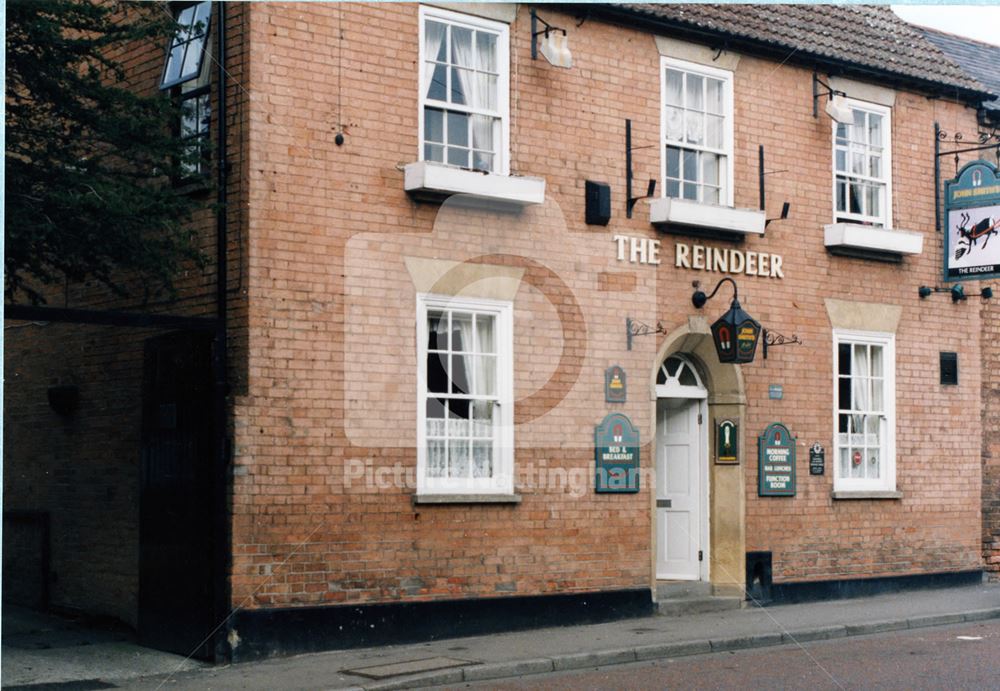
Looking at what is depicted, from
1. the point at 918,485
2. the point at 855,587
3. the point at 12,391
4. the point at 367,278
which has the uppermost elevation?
the point at 367,278

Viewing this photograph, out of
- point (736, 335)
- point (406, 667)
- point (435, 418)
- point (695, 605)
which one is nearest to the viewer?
point (406, 667)

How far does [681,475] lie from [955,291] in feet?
16.8

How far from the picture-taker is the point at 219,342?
11.5 metres

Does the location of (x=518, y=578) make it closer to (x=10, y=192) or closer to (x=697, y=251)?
(x=697, y=251)

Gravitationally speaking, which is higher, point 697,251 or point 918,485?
point 697,251

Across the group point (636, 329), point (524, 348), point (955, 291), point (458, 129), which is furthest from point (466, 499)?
point (955, 291)

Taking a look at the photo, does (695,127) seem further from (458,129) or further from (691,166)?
(458,129)

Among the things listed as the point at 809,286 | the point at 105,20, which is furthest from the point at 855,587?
the point at 105,20

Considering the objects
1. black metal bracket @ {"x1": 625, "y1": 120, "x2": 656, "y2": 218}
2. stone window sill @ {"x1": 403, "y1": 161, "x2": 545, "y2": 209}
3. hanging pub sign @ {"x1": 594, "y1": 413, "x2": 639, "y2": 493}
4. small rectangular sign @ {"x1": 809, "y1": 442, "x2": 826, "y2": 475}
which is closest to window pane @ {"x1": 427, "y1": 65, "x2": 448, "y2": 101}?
stone window sill @ {"x1": 403, "y1": 161, "x2": 545, "y2": 209}

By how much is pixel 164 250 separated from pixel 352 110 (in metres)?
2.37

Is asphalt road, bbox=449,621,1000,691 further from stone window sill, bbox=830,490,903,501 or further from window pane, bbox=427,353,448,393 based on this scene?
window pane, bbox=427,353,448,393

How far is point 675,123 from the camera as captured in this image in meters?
14.9

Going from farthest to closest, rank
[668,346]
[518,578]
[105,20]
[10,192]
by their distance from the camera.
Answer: [668,346] → [518,578] → [105,20] → [10,192]

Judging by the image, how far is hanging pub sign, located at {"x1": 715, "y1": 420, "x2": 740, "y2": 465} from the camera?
49.3 ft
